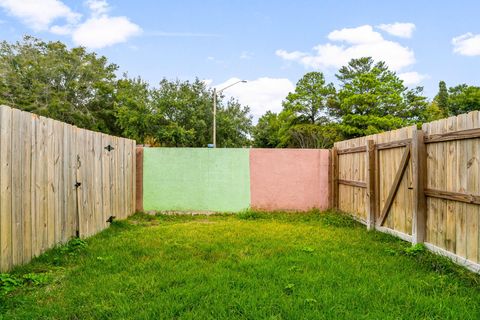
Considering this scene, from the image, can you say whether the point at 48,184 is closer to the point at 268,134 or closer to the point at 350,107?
the point at 350,107

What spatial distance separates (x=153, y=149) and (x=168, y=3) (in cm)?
405

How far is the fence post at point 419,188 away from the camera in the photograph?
4.64 meters

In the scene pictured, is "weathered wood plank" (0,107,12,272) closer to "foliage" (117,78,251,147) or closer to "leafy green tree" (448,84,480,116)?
"foliage" (117,78,251,147)

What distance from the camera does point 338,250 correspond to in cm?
485

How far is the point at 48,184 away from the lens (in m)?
4.66

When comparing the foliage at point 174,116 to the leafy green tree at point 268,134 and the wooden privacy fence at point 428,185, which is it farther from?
the leafy green tree at point 268,134

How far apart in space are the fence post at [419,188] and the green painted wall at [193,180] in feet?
14.6

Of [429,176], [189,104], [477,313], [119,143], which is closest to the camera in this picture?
[477,313]

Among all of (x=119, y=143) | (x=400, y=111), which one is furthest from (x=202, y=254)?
(x=400, y=111)

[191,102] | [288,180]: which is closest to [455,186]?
[288,180]

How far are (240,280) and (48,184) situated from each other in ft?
9.68

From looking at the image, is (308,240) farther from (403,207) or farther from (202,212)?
(202,212)

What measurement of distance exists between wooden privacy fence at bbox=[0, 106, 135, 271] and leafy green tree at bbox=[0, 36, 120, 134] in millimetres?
22455

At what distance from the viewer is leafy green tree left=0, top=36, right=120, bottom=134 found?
26.5m
